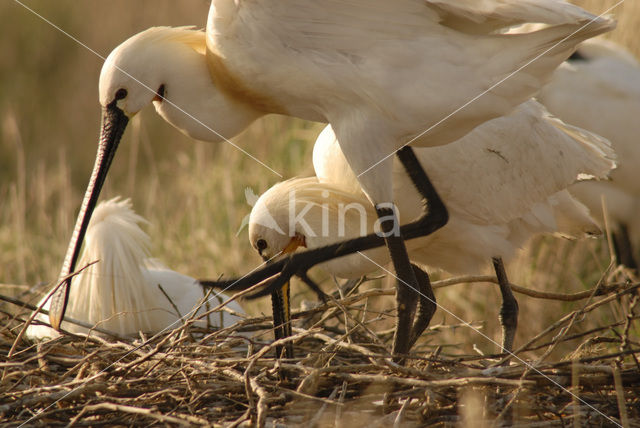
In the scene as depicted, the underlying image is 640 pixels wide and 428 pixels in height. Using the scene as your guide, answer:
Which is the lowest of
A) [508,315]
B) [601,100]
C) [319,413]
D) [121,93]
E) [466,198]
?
[508,315]

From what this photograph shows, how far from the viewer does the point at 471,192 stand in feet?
15.8

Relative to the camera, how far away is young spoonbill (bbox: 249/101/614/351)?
4.73 m

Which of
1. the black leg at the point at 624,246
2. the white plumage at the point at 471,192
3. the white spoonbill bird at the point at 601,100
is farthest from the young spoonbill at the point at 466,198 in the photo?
the black leg at the point at 624,246

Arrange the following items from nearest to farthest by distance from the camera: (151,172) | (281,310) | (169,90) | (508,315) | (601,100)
A: (169,90), (281,310), (508,315), (601,100), (151,172)

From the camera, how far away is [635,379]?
352 cm

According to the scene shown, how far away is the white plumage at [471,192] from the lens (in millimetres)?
4738

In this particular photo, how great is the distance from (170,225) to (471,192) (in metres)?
3.63

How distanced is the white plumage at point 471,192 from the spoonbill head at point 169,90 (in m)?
0.69

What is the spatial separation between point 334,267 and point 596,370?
5.56 ft

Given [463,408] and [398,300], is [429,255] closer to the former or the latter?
[398,300]

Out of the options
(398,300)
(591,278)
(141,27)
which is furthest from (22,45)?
(398,300)

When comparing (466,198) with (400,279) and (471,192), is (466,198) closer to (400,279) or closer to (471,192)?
(471,192)

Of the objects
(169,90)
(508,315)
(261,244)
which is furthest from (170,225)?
(169,90)

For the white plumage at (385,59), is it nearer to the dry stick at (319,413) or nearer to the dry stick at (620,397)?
the dry stick at (319,413)
